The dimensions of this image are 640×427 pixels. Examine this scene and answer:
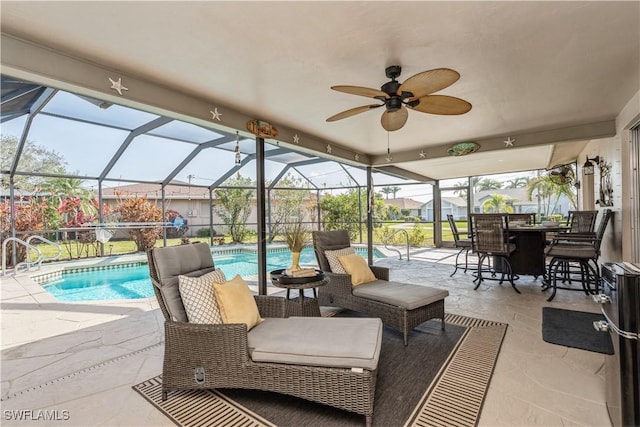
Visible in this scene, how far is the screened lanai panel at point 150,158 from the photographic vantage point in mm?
6660

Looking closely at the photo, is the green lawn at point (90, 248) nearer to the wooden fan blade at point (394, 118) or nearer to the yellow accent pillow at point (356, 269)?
the yellow accent pillow at point (356, 269)

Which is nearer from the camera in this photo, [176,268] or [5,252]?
[176,268]

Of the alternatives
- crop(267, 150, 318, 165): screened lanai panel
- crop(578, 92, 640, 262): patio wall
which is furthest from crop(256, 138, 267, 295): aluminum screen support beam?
crop(578, 92, 640, 262): patio wall

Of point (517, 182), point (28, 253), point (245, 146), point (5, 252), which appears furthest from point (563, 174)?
point (28, 253)

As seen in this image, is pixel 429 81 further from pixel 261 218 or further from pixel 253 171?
pixel 253 171

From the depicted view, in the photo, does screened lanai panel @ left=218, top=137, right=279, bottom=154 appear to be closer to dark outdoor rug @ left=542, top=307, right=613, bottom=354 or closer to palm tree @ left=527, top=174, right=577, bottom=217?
dark outdoor rug @ left=542, top=307, right=613, bottom=354

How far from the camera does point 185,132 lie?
5.97 metres

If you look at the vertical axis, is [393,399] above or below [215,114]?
below

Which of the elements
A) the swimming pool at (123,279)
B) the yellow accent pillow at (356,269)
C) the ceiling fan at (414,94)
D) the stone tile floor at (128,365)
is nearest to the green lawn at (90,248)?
the swimming pool at (123,279)

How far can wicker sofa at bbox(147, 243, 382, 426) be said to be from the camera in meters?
1.83

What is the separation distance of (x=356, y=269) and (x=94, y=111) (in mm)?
4884

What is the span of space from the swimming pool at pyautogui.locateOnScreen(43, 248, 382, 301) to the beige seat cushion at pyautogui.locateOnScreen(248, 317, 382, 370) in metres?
2.65

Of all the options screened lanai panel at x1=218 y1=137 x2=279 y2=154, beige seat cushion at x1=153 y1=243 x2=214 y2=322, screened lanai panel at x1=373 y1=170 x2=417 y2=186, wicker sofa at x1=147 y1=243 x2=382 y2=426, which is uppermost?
screened lanai panel at x1=218 y1=137 x2=279 y2=154

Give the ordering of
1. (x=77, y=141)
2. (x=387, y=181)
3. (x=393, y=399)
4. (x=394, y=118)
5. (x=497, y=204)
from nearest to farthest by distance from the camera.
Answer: (x=393, y=399), (x=394, y=118), (x=77, y=141), (x=497, y=204), (x=387, y=181)
